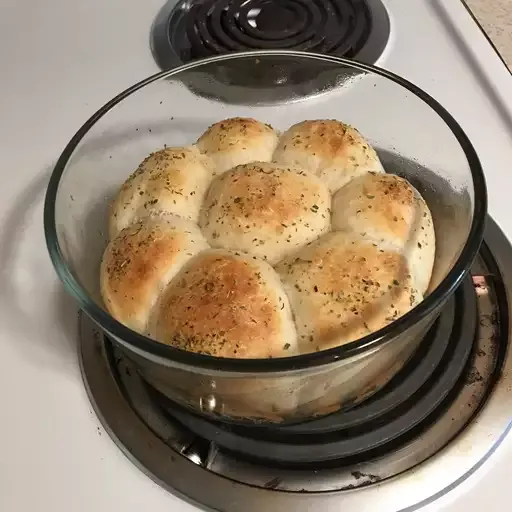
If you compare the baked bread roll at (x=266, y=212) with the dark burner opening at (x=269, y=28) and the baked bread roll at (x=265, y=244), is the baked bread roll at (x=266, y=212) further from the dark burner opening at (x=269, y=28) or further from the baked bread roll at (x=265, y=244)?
the dark burner opening at (x=269, y=28)

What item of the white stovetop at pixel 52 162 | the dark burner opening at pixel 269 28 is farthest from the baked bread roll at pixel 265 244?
the dark burner opening at pixel 269 28

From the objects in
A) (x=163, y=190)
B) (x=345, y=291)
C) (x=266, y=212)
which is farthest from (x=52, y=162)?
(x=345, y=291)

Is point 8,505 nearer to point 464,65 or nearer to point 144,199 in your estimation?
point 144,199

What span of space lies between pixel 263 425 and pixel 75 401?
0.58ft

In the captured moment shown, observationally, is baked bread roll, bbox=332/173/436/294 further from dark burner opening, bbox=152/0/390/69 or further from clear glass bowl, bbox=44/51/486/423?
dark burner opening, bbox=152/0/390/69

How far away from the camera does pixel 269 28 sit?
93 cm

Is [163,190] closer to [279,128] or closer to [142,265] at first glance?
[142,265]

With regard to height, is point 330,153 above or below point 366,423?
above

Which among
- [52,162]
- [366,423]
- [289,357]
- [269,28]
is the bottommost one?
[366,423]

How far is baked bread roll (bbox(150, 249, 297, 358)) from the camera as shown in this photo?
21.0 inches

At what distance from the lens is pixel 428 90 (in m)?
0.85

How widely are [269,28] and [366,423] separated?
1.94ft

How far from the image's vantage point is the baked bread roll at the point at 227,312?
1.75ft

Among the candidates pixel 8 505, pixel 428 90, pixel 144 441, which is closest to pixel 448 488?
pixel 144 441
